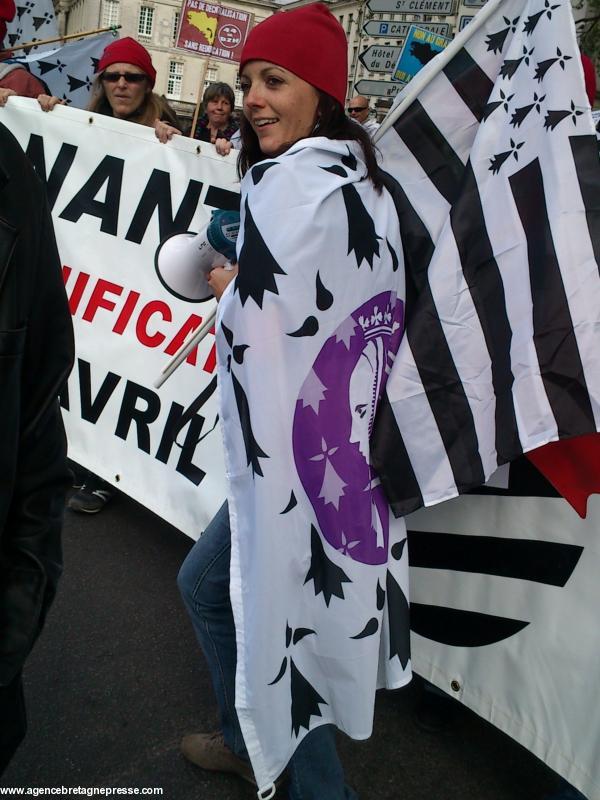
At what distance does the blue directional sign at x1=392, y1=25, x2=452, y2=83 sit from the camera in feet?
17.3

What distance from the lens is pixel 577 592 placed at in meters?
1.92

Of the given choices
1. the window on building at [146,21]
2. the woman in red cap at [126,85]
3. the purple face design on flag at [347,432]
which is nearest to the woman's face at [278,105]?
the purple face design on flag at [347,432]

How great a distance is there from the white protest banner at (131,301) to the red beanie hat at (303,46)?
1.35m

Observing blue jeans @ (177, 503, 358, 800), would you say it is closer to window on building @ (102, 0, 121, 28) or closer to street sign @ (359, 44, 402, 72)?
→ street sign @ (359, 44, 402, 72)

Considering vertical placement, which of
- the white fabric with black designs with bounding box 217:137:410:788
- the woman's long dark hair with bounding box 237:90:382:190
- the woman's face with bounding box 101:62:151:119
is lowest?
the white fabric with black designs with bounding box 217:137:410:788

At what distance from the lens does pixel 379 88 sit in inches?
247

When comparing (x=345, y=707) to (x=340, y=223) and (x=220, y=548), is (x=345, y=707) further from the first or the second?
(x=340, y=223)

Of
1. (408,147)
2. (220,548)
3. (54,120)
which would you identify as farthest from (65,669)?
(54,120)

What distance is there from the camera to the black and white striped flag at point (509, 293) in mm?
1604

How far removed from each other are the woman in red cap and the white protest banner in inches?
13.6

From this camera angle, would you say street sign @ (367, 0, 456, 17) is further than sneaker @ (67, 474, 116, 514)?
Yes

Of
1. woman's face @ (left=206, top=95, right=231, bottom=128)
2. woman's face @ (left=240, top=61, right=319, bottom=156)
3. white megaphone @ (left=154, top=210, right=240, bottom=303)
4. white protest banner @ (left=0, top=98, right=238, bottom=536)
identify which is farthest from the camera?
woman's face @ (left=206, top=95, right=231, bottom=128)

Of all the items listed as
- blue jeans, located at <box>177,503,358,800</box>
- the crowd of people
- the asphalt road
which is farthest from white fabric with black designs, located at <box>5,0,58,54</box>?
blue jeans, located at <box>177,503,358,800</box>

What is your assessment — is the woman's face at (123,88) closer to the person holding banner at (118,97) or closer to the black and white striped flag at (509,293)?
the person holding banner at (118,97)
